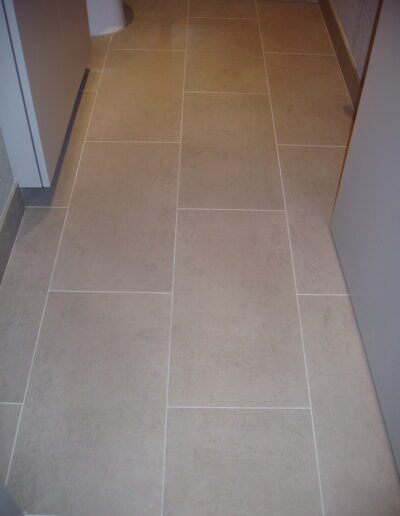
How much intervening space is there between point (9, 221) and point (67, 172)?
1.12ft

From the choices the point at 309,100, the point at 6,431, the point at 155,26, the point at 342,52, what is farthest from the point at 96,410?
the point at 155,26

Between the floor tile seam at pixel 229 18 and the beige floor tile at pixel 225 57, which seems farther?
the floor tile seam at pixel 229 18

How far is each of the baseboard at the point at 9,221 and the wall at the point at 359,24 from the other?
1436 millimetres

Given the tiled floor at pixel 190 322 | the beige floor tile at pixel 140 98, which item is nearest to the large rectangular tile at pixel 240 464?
the tiled floor at pixel 190 322

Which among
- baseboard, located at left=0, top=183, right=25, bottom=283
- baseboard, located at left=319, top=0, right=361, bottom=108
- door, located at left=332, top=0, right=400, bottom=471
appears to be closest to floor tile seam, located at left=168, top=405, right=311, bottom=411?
door, located at left=332, top=0, right=400, bottom=471

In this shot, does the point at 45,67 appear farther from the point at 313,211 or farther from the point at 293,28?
the point at 293,28

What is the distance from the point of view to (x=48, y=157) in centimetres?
163

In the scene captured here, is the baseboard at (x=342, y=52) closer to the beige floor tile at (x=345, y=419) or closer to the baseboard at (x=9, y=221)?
the beige floor tile at (x=345, y=419)

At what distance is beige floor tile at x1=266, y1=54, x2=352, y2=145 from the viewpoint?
2045mm

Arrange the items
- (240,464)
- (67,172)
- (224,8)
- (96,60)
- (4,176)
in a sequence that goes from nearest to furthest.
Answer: (240,464) → (4,176) → (67,172) → (96,60) → (224,8)

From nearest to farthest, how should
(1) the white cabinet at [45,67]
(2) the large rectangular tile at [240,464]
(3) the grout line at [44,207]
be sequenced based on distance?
(2) the large rectangular tile at [240,464], (1) the white cabinet at [45,67], (3) the grout line at [44,207]

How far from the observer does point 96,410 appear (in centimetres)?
124

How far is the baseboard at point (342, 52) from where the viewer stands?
220cm

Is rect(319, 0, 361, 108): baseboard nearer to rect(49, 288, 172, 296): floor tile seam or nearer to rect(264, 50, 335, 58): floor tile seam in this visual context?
rect(264, 50, 335, 58): floor tile seam
